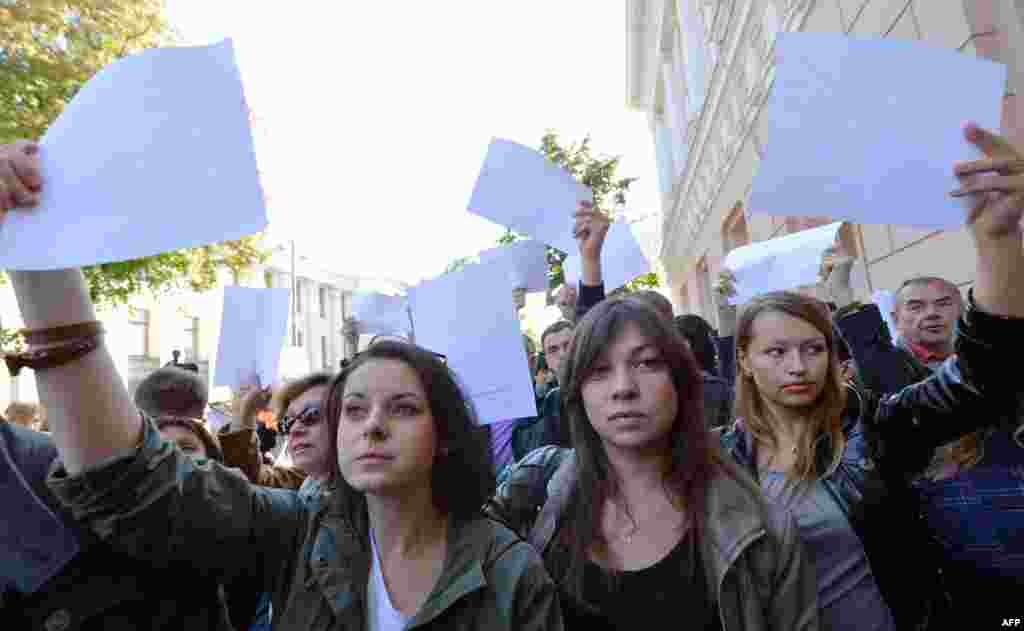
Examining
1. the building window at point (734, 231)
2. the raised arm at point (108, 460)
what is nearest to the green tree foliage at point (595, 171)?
the building window at point (734, 231)

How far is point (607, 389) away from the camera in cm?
181

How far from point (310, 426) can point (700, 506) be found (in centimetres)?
151

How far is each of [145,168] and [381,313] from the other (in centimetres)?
431

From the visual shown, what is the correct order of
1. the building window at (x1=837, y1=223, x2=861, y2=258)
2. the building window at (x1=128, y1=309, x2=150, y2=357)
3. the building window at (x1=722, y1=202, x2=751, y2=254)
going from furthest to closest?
the building window at (x1=128, y1=309, x2=150, y2=357) → the building window at (x1=722, y1=202, x2=751, y2=254) → the building window at (x1=837, y1=223, x2=861, y2=258)

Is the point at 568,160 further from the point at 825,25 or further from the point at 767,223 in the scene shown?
the point at 825,25

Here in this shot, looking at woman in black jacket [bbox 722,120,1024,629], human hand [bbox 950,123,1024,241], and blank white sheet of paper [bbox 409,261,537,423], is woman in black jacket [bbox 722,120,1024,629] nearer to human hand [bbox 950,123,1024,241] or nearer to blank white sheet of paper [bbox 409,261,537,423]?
human hand [bbox 950,123,1024,241]

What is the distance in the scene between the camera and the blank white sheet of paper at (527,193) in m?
3.35

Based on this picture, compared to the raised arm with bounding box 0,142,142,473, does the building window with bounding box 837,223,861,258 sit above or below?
above

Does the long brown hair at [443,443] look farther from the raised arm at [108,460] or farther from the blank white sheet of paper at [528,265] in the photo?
the blank white sheet of paper at [528,265]

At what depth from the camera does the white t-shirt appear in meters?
1.43

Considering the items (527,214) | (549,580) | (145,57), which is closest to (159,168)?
(145,57)

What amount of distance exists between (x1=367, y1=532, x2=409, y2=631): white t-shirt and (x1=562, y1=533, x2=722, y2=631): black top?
396 millimetres

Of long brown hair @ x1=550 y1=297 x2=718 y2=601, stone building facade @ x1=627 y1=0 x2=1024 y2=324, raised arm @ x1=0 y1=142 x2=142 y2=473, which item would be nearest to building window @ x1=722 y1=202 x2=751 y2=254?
stone building facade @ x1=627 y1=0 x2=1024 y2=324

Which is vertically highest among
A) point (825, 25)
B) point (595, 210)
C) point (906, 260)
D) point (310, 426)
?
point (825, 25)
